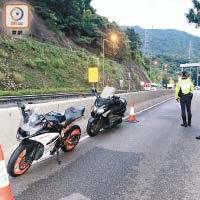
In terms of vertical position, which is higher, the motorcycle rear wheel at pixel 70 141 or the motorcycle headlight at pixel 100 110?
the motorcycle headlight at pixel 100 110

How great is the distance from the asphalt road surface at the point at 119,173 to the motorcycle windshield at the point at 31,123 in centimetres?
83

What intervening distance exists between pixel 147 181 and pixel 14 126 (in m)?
2.89

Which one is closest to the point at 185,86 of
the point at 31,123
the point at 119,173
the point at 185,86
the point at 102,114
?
the point at 185,86

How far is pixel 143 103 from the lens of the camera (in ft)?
54.2

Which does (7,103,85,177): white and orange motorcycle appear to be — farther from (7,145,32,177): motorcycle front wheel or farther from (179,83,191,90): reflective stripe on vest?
(179,83,191,90): reflective stripe on vest

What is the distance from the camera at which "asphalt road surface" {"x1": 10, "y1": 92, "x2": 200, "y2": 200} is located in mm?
3701

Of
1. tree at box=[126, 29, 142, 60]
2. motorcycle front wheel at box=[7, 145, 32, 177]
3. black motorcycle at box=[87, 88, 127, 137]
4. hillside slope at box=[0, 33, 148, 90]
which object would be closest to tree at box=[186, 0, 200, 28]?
hillside slope at box=[0, 33, 148, 90]

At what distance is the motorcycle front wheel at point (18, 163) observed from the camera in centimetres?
415

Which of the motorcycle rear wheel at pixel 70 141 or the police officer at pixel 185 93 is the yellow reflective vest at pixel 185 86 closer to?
the police officer at pixel 185 93

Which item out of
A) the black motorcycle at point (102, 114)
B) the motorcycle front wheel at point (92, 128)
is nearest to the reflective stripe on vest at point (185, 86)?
the black motorcycle at point (102, 114)

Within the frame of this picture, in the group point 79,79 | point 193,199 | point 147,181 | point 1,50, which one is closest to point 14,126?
point 147,181

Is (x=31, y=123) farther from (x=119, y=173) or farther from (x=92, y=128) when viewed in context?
(x=92, y=128)

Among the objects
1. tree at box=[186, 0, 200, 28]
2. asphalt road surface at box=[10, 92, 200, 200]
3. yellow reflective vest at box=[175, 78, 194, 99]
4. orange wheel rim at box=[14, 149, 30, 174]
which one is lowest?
asphalt road surface at box=[10, 92, 200, 200]

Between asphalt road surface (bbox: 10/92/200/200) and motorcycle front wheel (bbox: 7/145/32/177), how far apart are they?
117mm
